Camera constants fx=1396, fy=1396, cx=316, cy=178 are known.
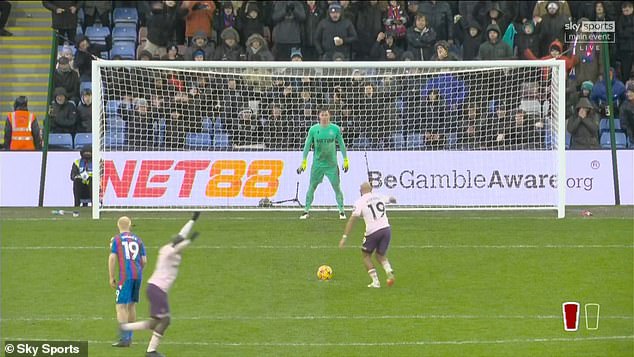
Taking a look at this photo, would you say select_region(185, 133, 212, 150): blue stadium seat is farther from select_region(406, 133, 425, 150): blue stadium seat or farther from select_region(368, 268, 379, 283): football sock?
select_region(368, 268, 379, 283): football sock

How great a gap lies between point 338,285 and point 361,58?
13203 millimetres

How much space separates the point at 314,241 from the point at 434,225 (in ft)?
11.4

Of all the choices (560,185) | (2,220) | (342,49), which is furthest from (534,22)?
(2,220)

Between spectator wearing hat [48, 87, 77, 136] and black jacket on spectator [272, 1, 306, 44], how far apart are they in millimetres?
5863

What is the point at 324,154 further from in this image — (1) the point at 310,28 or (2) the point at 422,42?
(1) the point at 310,28

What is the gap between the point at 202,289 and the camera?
2572 cm

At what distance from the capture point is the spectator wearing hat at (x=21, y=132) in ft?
114

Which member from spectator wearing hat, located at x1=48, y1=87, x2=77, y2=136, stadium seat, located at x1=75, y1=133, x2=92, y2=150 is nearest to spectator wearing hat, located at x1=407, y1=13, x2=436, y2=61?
stadium seat, located at x1=75, y1=133, x2=92, y2=150

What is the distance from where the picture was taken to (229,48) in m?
36.5

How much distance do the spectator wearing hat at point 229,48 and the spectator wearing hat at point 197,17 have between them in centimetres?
161

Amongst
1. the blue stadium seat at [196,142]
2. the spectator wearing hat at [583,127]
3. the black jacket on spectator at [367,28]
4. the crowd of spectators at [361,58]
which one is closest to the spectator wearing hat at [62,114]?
the crowd of spectators at [361,58]

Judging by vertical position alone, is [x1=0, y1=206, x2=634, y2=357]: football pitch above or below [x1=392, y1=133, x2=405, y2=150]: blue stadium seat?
below

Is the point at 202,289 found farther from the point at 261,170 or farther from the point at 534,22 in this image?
the point at 534,22

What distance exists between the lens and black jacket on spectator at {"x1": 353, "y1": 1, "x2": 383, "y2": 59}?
37.9 meters
